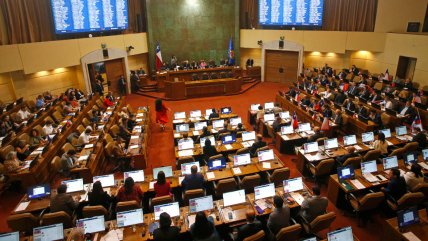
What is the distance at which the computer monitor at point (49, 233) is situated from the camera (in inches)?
225

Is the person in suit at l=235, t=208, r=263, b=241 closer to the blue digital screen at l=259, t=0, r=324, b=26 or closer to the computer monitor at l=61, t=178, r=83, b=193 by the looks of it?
the computer monitor at l=61, t=178, r=83, b=193

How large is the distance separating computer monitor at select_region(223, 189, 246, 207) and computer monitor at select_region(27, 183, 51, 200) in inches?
173

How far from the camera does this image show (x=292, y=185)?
7230 millimetres

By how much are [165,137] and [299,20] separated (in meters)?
12.8

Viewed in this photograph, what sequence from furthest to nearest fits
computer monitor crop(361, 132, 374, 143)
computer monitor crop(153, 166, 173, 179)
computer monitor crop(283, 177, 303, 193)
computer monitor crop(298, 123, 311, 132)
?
1. computer monitor crop(298, 123, 311, 132)
2. computer monitor crop(361, 132, 374, 143)
3. computer monitor crop(153, 166, 173, 179)
4. computer monitor crop(283, 177, 303, 193)

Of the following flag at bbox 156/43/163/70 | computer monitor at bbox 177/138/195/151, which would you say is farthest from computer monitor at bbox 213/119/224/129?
flag at bbox 156/43/163/70

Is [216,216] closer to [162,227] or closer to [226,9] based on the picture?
[162,227]

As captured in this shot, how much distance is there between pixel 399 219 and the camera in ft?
18.9

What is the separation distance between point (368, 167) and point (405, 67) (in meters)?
12.3

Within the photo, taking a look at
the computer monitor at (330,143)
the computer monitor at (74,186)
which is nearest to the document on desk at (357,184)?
the computer monitor at (330,143)

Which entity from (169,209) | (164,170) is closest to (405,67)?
(164,170)

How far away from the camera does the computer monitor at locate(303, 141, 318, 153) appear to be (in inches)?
364

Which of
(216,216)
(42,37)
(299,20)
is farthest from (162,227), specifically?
(299,20)

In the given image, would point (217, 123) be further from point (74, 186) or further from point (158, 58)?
point (158, 58)
